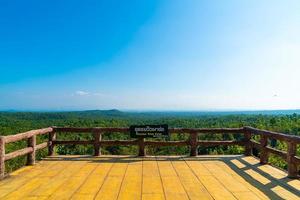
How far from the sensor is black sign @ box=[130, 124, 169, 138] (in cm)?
1010

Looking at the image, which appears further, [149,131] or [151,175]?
[149,131]

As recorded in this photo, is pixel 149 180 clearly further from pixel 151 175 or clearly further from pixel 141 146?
pixel 141 146

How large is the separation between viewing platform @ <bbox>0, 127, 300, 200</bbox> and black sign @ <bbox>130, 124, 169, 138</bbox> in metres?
0.19

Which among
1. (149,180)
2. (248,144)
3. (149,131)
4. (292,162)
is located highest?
(149,131)

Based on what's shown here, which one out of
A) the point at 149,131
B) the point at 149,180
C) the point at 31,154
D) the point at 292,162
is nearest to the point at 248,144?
the point at 292,162

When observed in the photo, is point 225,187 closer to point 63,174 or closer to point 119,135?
point 63,174

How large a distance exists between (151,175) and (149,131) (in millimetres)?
2966

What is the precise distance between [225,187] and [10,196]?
389 cm

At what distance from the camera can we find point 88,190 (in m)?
5.96

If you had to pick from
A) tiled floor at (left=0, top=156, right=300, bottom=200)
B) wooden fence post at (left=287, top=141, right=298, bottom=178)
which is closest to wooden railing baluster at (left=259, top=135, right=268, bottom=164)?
tiled floor at (left=0, top=156, right=300, bottom=200)

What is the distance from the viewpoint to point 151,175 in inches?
288

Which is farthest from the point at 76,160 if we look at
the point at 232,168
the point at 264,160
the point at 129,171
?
the point at 264,160

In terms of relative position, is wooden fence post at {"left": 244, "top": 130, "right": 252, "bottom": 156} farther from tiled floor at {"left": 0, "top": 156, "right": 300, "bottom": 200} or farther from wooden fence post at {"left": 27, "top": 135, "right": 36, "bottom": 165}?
wooden fence post at {"left": 27, "top": 135, "right": 36, "bottom": 165}

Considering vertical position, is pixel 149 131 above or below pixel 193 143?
above
